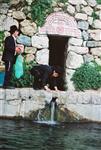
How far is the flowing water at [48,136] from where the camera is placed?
1203 cm

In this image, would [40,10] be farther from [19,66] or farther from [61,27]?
[19,66]

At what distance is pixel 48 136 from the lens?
13164 mm

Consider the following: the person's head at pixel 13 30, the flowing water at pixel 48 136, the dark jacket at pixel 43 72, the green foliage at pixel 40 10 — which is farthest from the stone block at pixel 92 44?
the flowing water at pixel 48 136

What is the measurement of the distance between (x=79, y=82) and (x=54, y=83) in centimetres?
82

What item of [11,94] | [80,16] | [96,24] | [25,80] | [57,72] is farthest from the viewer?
[96,24]

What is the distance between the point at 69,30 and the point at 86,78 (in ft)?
4.71

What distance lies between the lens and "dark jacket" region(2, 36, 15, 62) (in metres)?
16.0

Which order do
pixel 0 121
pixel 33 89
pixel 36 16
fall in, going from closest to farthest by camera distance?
1. pixel 0 121
2. pixel 33 89
3. pixel 36 16

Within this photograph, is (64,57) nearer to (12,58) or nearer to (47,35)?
(47,35)

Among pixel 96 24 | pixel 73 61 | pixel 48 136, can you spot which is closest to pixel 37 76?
pixel 73 61

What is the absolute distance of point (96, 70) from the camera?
17.5 m

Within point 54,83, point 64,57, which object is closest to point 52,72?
point 54,83

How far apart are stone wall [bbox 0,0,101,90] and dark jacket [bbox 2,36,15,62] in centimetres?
114

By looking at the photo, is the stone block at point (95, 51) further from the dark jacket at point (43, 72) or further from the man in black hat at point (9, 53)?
the man in black hat at point (9, 53)
